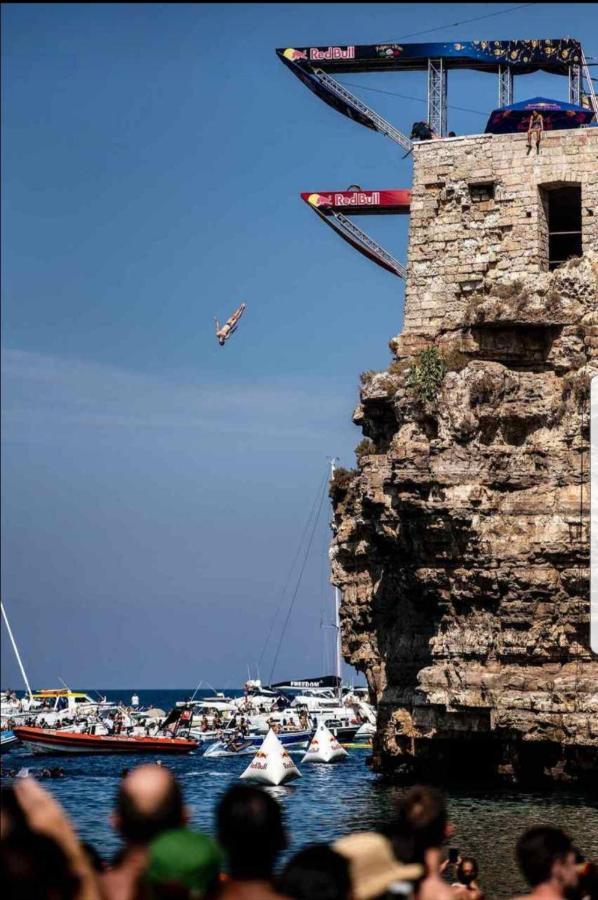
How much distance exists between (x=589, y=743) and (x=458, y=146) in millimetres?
14107

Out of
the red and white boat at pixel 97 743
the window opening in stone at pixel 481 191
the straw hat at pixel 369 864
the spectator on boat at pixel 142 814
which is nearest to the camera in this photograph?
the spectator on boat at pixel 142 814

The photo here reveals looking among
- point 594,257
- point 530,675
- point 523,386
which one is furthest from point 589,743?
point 594,257

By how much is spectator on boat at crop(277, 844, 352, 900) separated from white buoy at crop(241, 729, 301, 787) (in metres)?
36.9

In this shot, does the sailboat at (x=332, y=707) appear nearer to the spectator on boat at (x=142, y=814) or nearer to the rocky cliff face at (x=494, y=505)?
the rocky cliff face at (x=494, y=505)

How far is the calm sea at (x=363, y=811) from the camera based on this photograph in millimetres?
24453

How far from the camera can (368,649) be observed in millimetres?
40375

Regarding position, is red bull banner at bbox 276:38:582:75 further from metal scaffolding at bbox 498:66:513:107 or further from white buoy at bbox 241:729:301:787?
white buoy at bbox 241:729:301:787

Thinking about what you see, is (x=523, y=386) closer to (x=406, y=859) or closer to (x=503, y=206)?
(x=503, y=206)

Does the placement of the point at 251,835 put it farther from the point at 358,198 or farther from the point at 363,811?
the point at 358,198

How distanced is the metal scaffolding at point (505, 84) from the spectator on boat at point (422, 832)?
1269 inches

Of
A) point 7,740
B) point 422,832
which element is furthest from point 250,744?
point 422,832

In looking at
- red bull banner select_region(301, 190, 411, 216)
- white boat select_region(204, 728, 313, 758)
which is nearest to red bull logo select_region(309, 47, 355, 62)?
red bull banner select_region(301, 190, 411, 216)

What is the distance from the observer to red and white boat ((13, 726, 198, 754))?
61000 mm

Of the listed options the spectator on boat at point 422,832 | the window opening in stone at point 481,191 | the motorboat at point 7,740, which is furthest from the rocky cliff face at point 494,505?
the motorboat at point 7,740
